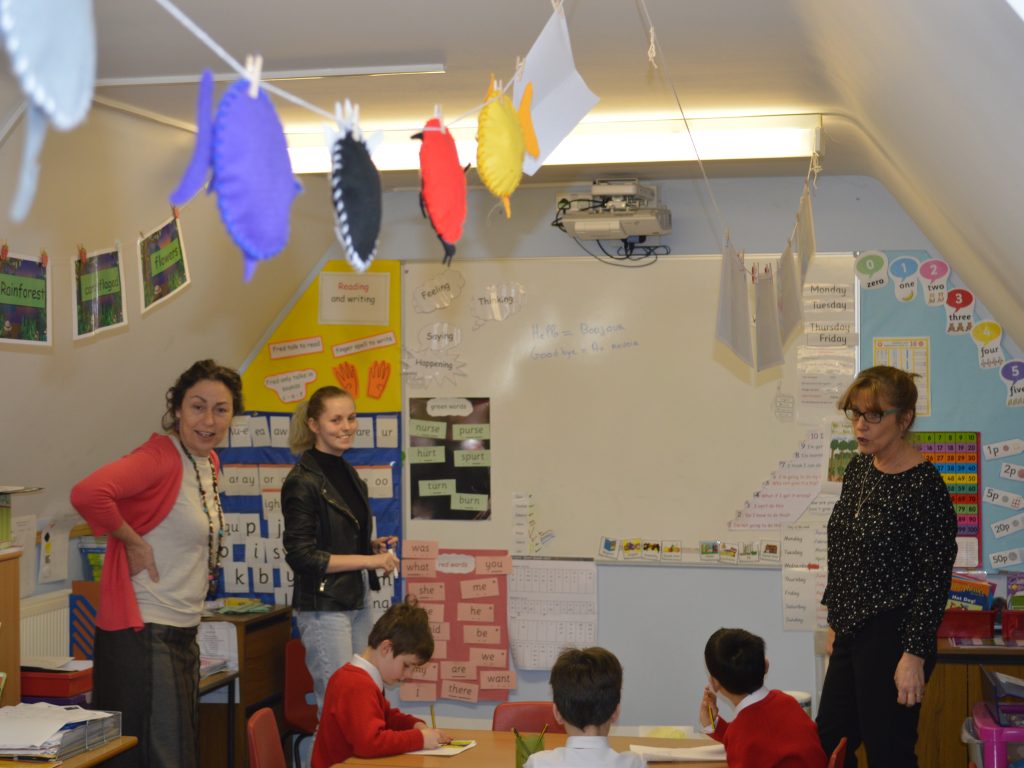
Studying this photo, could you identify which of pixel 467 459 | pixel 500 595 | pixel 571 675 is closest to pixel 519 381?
pixel 467 459

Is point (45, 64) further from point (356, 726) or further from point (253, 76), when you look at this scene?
point (356, 726)

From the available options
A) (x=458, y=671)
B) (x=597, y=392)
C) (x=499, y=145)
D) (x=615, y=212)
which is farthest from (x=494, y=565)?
(x=499, y=145)

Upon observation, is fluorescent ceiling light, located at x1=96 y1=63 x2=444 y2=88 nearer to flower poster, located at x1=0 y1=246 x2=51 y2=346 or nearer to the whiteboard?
flower poster, located at x1=0 y1=246 x2=51 y2=346

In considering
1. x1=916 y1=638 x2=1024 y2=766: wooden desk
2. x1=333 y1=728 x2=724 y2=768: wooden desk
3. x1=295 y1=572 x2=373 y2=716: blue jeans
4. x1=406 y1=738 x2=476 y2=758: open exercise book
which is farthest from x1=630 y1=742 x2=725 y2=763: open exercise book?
x1=916 y1=638 x2=1024 y2=766: wooden desk

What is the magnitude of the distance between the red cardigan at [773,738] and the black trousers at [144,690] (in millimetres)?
1636

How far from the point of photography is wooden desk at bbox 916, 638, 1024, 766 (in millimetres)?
3971

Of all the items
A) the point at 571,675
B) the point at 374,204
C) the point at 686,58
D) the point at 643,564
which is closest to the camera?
the point at 374,204

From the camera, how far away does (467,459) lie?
501 cm

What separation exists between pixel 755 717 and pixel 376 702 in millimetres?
1011

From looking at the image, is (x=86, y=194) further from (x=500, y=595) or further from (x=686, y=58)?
(x=500, y=595)

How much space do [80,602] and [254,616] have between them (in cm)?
68


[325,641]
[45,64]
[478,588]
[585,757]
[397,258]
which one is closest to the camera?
[45,64]

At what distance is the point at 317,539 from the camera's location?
12.9 ft

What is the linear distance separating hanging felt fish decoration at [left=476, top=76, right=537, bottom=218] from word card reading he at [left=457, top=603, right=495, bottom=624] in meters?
3.36
